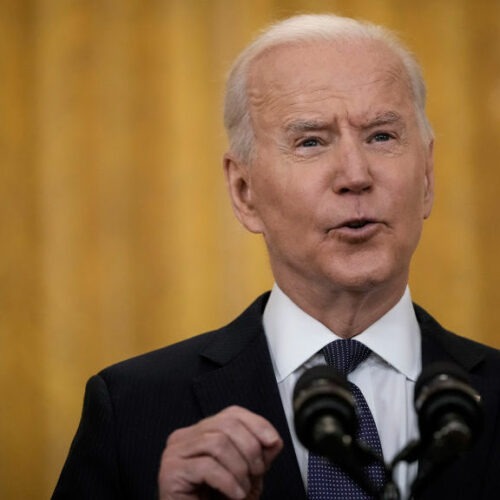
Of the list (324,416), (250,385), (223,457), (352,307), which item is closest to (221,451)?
(223,457)

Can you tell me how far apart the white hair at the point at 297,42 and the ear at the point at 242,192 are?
0.03m

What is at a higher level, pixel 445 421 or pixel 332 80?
pixel 332 80

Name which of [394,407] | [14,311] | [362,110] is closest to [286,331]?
[394,407]

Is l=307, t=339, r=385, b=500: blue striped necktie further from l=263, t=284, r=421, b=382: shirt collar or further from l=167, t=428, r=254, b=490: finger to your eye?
l=167, t=428, r=254, b=490: finger

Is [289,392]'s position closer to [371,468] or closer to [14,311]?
[371,468]

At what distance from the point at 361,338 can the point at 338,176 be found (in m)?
0.28

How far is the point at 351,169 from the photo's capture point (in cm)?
180

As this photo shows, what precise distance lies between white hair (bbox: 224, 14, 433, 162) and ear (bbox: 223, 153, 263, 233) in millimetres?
28

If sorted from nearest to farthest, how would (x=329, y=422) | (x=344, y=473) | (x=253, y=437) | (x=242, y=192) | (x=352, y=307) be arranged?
(x=329, y=422) < (x=253, y=437) < (x=344, y=473) < (x=352, y=307) < (x=242, y=192)

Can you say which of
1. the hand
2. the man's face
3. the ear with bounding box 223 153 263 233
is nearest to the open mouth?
the man's face

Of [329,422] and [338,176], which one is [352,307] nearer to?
[338,176]

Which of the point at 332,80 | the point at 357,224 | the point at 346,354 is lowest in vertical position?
the point at 346,354

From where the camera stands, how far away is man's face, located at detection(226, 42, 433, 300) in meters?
1.81

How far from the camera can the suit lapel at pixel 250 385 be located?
171 cm
